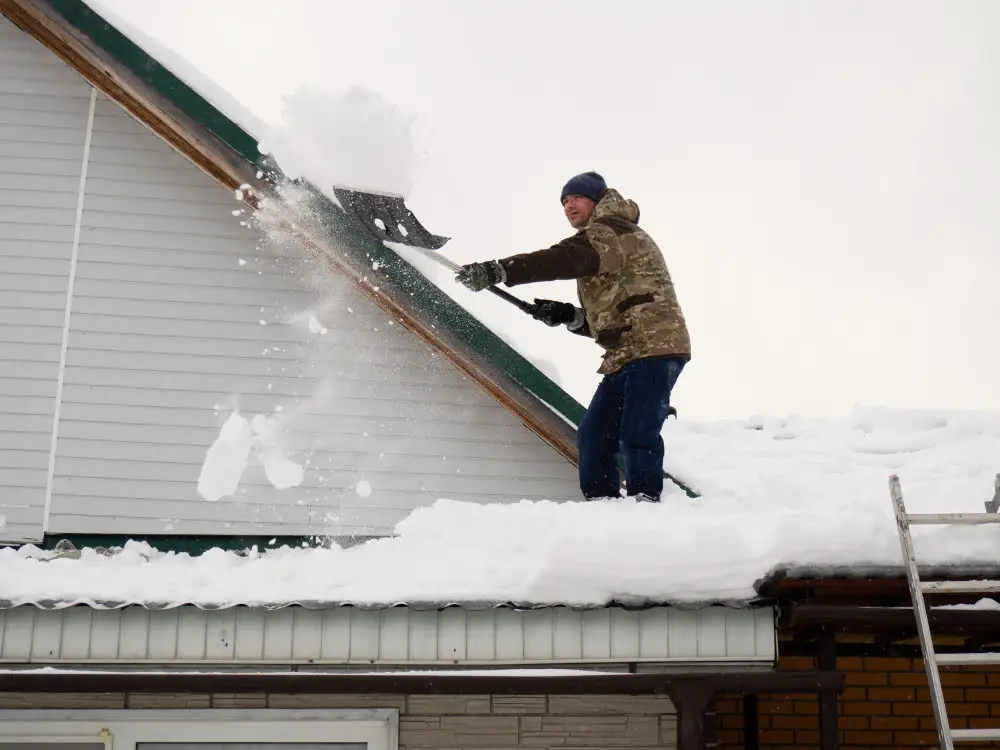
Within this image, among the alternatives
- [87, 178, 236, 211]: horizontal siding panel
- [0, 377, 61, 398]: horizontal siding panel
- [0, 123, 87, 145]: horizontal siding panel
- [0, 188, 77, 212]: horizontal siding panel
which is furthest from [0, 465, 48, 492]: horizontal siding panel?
[0, 123, 87, 145]: horizontal siding panel

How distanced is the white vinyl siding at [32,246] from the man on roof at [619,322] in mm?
2944

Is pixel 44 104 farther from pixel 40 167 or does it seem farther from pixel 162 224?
pixel 162 224

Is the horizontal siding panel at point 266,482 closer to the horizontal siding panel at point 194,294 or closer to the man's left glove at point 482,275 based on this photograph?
the horizontal siding panel at point 194,294

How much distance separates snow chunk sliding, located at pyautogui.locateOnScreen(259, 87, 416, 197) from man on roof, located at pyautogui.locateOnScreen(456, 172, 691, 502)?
1211 mm

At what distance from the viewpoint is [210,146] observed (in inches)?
239

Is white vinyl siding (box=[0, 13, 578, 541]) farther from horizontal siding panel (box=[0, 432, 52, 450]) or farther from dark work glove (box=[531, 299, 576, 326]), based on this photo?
dark work glove (box=[531, 299, 576, 326])

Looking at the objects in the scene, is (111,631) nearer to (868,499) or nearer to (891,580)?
(891,580)

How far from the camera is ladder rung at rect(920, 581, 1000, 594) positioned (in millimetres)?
3771

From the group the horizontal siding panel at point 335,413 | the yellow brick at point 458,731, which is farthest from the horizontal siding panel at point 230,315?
the yellow brick at point 458,731

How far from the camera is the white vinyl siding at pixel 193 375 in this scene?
6.02 meters

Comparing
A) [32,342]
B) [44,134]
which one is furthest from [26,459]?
[44,134]

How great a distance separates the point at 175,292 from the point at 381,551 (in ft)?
9.11

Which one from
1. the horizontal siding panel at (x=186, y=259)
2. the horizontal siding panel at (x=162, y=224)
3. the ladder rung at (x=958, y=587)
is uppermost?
the horizontal siding panel at (x=162, y=224)

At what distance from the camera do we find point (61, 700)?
16.2 feet
